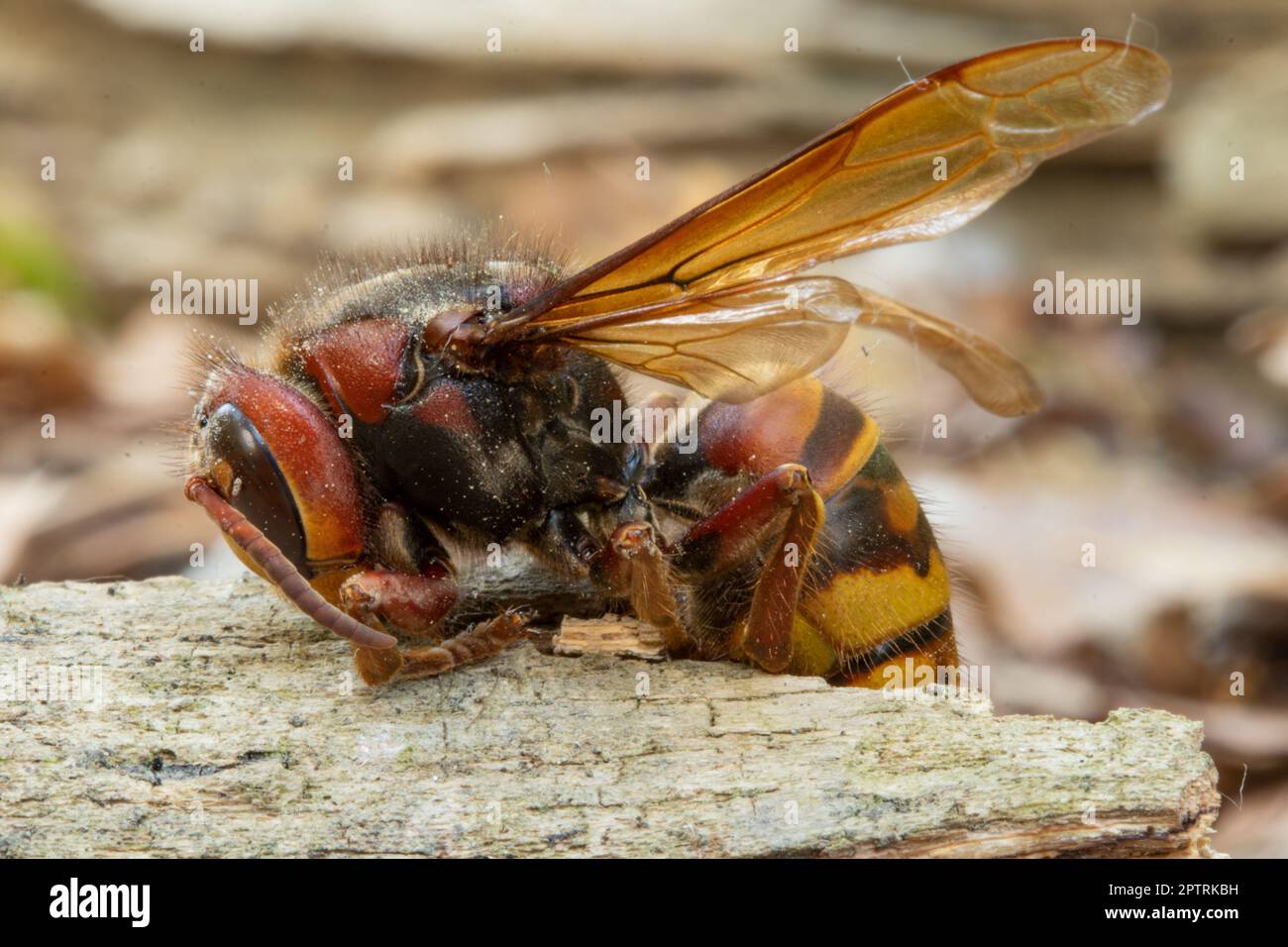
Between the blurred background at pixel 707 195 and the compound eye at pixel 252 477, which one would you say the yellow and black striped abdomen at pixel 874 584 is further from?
the blurred background at pixel 707 195

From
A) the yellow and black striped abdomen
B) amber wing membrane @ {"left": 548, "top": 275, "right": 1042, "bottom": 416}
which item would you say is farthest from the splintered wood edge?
amber wing membrane @ {"left": 548, "top": 275, "right": 1042, "bottom": 416}

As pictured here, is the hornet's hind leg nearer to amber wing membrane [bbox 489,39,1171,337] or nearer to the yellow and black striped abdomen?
the yellow and black striped abdomen

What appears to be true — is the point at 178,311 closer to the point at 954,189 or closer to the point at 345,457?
the point at 345,457

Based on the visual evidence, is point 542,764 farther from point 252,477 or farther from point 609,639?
point 252,477

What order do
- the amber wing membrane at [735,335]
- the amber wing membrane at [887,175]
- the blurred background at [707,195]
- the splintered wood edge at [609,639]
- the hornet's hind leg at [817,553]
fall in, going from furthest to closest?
1. the blurred background at [707,195]
2. the splintered wood edge at [609,639]
3. the hornet's hind leg at [817,553]
4. the amber wing membrane at [735,335]
5. the amber wing membrane at [887,175]

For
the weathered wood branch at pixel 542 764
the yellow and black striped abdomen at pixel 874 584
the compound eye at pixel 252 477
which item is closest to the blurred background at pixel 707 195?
the yellow and black striped abdomen at pixel 874 584

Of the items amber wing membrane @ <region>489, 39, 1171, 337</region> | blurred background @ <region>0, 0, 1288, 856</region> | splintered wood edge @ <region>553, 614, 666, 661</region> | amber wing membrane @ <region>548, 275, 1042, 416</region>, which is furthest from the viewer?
blurred background @ <region>0, 0, 1288, 856</region>
